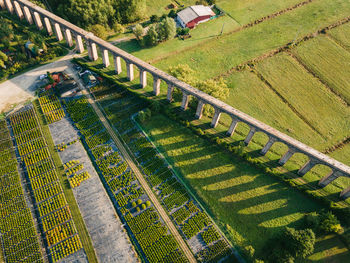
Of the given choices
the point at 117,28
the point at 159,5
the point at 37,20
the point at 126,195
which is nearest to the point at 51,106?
the point at 126,195

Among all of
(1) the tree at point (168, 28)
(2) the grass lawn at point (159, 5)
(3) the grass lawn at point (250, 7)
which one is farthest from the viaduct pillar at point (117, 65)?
(3) the grass lawn at point (250, 7)

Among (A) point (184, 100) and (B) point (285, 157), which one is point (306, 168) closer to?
(B) point (285, 157)

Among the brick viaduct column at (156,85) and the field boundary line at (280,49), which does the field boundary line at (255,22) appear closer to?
the brick viaduct column at (156,85)

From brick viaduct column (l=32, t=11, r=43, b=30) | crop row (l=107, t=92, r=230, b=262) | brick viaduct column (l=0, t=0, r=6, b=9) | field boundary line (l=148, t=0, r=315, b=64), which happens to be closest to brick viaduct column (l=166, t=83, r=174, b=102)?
crop row (l=107, t=92, r=230, b=262)

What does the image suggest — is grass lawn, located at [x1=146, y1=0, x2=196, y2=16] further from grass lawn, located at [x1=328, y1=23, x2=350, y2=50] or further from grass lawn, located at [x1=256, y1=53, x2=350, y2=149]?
grass lawn, located at [x1=328, y1=23, x2=350, y2=50]

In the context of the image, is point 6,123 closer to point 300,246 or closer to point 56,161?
point 56,161
